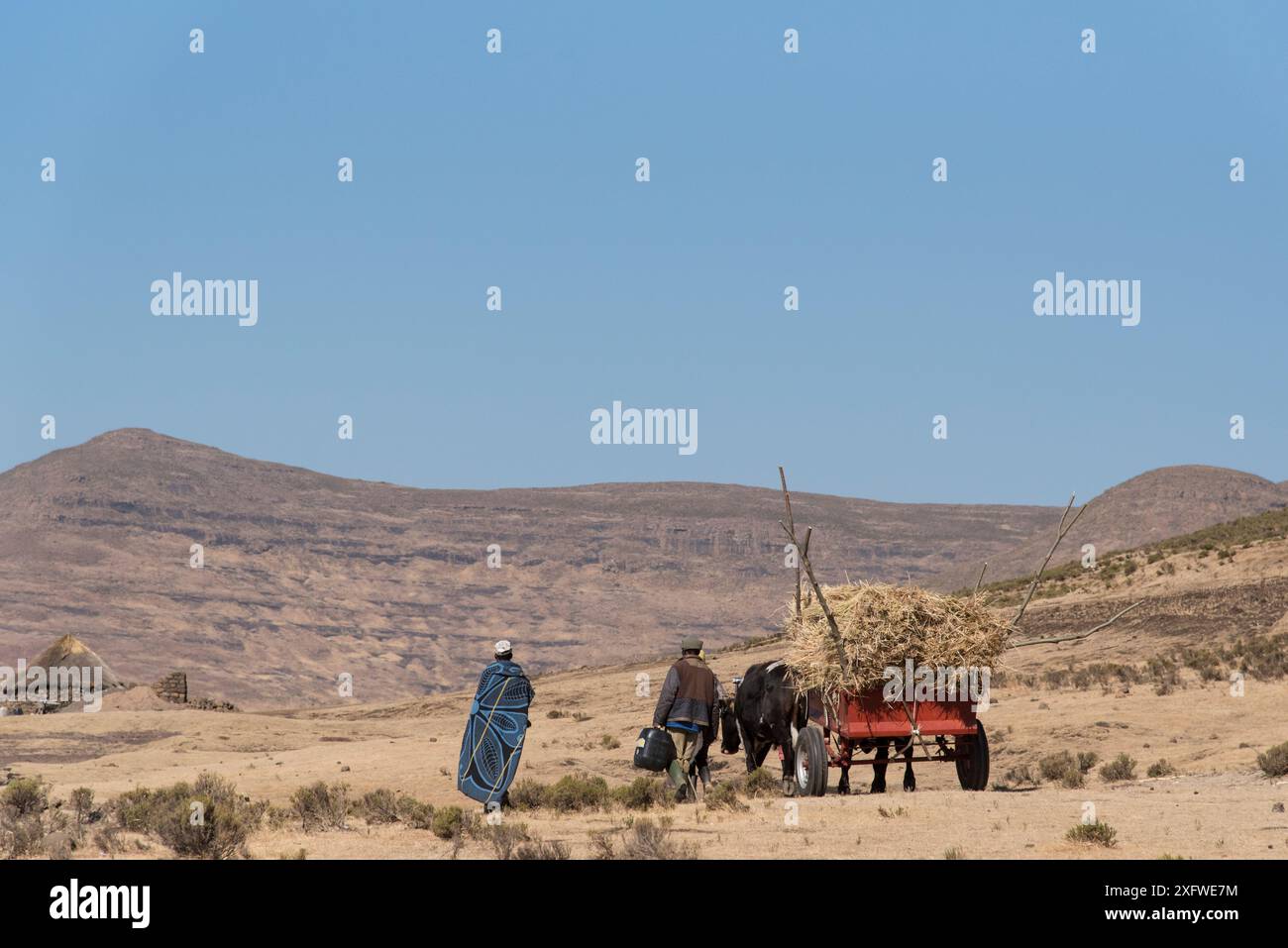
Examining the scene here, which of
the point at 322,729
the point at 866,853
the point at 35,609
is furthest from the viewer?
the point at 35,609

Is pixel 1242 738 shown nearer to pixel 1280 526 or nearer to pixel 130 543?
pixel 1280 526

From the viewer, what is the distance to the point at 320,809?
1761 cm

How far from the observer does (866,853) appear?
12.0 meters

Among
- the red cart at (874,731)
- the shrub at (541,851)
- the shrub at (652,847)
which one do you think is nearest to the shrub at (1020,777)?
the red cart at (874,731)

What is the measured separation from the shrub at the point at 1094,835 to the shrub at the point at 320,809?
7542 millimetres

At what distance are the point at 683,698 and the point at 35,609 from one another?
320ft

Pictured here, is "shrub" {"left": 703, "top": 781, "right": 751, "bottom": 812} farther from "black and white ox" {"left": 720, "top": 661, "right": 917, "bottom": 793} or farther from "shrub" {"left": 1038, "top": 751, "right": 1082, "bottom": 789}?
"shrub" {"left": 1038, "top": 751, "right": 1082, "bottom": 789}

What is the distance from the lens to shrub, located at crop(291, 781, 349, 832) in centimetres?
1641

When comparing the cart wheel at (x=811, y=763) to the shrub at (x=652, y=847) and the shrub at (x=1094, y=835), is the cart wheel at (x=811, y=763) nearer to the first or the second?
the shrub at (x=1094, y=835)

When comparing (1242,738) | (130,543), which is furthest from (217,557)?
(1242,738)

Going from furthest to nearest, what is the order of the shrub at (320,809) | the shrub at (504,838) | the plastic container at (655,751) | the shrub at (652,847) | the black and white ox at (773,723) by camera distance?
the black and white ox at (773,723), the plastic container at (655,751), the shrub at (320,809), the shrub at (504,838), the shrub at (652,847)

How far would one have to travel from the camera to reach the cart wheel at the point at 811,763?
1745 centimetres

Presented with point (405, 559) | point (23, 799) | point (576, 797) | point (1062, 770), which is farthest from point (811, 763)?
point (405, 559)
